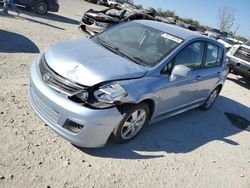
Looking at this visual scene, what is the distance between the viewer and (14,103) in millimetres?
5070

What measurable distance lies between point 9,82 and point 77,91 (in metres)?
2.39

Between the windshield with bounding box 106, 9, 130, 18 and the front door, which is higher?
the front door

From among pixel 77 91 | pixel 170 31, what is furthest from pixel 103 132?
pixel 170 31

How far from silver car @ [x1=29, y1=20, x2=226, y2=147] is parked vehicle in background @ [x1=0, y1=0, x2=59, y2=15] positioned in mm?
10426

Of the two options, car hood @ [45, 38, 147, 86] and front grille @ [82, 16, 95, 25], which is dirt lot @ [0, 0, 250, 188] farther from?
front grille @ [82, 16, 95, 25]

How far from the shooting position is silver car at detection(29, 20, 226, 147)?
159 inches

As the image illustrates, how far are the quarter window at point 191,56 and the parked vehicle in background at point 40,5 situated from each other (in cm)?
1125

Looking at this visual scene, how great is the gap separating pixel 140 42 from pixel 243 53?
7770 mm

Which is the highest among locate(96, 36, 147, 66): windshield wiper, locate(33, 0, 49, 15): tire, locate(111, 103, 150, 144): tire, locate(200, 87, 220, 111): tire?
locate(96, 36, 147, 66): windshield wiper

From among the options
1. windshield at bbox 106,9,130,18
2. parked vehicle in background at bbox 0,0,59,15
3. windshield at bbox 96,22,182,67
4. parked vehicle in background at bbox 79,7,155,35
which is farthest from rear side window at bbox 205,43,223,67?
parked vehicle in background at bbox 0,0,59,15

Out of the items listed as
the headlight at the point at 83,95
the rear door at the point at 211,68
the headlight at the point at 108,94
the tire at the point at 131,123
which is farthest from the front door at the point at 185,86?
the headlight at the point at 83,95

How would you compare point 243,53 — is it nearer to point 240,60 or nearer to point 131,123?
point 240,60

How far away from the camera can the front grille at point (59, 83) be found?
4035mm

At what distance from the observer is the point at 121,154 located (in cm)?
454
